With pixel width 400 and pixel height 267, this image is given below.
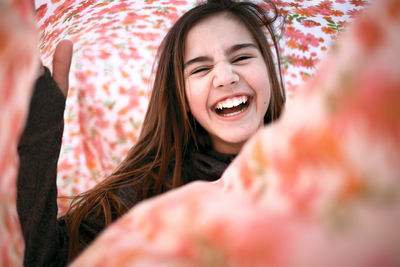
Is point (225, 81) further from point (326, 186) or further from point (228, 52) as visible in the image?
point (326, 186)

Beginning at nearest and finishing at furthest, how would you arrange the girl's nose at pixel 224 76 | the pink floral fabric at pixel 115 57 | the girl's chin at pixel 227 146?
1. the girl's nose at pixel 224 76
2. the girl's chin at pixel 227 146
3. the pink floral fabric at pixel 115 57

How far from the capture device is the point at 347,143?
9.0 inches

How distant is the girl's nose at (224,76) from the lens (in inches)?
41.2

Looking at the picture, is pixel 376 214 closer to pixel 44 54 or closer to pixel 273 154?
pixel 273 154

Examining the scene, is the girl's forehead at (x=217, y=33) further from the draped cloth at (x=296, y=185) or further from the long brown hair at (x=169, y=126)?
the draped cloth at (x=296, y=185)

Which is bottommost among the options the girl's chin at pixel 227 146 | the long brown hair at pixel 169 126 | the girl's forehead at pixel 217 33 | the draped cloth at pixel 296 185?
the girl's chin at pixel 227 146

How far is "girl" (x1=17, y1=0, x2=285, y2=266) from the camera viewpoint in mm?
742

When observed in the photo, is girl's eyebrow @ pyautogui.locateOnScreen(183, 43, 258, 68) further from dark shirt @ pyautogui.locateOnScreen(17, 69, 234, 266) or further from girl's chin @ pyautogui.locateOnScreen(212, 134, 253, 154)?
dark shirt @ pyautogui.locateOnScreen(17, 69, 234, 266)

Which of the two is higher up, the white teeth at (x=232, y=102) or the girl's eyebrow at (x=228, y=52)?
the girl's eyebrow at (x=228, y=52)

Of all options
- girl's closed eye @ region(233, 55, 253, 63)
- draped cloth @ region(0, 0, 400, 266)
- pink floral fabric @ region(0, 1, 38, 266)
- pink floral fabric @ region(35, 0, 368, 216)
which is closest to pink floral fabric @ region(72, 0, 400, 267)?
draped cloth @ region(0, 0, 400, 266)

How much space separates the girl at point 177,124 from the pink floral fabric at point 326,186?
53cm

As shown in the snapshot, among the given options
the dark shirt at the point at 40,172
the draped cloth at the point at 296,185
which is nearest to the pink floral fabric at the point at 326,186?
the draped cloth at the point at 296,185

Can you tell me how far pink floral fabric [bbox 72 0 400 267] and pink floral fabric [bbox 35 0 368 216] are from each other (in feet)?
3.79

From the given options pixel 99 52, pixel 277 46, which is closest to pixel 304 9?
pixel 277 46
